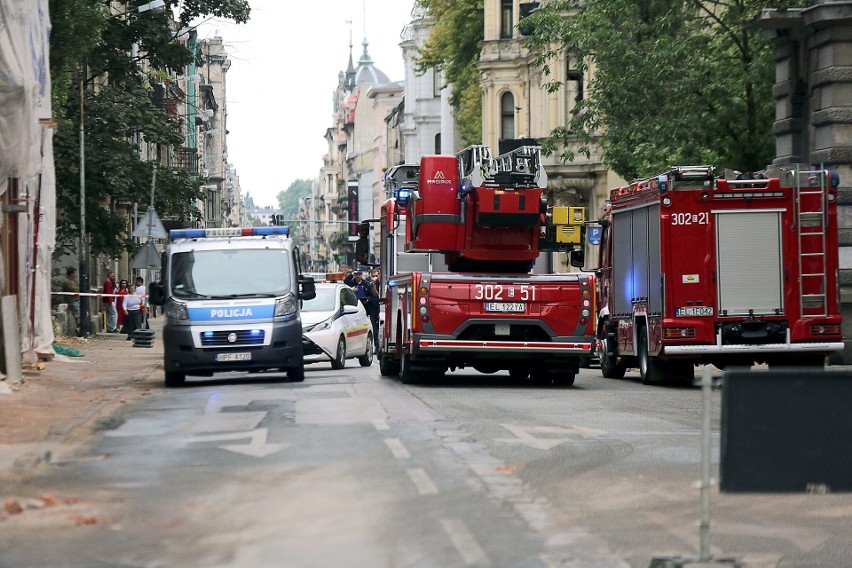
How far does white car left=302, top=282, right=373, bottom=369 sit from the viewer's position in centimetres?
2847

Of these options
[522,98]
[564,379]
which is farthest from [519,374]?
[522,98]

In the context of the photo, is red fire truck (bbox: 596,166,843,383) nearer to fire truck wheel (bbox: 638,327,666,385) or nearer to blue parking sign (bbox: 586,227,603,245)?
fire truck wheel (bbox: 638,327,666,385)

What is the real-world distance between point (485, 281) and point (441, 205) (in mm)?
1935

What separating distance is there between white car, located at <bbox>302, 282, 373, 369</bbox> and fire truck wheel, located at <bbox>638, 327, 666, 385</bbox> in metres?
6.28

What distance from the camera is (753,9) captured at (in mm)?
30719

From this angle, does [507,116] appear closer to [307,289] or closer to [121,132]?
[121,132]

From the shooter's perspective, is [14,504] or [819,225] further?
[819,225]

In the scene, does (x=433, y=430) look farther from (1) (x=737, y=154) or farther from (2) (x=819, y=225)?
(1) (x=737, y=154)

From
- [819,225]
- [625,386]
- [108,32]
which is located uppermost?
[108,32]

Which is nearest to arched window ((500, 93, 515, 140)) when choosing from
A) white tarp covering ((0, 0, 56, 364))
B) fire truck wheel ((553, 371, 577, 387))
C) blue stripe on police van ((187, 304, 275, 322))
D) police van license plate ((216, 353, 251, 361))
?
white tarp covering ((0, 0, 56, 364))

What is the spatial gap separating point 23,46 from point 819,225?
11566mm

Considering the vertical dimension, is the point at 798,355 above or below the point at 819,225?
below

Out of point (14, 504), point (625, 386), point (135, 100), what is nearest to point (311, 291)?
point (625, 386)

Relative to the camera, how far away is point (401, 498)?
1022cm
